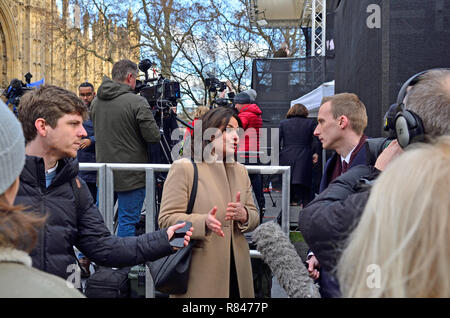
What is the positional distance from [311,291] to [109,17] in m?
21.5

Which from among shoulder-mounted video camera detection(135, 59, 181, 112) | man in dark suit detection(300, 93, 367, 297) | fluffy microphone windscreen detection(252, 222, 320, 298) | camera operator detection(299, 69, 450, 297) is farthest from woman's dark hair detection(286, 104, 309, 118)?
camera operator detection(299, 69, 450, 297)

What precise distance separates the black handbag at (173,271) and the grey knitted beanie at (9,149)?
5.39 ft

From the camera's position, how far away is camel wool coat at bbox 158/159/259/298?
276 centimetres

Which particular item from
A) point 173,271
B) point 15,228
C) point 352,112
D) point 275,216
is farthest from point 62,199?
point 275,216

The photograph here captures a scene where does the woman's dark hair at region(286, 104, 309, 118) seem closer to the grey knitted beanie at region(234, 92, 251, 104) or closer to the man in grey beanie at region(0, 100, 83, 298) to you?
the grey knitted beanie at region(234, 92, 251, 104)

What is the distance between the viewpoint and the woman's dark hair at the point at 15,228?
42.9 inches

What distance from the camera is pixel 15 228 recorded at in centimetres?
113

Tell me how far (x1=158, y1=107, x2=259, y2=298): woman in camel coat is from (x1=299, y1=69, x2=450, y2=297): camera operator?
99 centimetres

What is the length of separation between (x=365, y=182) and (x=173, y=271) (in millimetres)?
1407

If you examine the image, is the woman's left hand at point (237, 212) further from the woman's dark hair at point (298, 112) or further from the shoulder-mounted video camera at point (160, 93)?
the woman's dark hair at point (298, 112)

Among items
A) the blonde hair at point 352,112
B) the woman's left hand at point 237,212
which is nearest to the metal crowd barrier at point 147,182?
the blonde hair at point 352,112

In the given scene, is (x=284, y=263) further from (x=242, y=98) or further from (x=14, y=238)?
(x=242, y=98)

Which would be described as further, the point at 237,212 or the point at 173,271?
the point at 237,212
